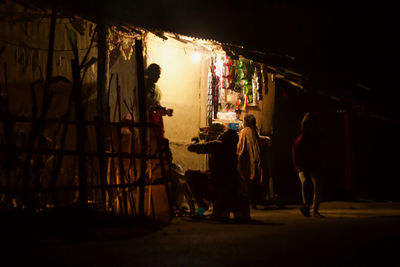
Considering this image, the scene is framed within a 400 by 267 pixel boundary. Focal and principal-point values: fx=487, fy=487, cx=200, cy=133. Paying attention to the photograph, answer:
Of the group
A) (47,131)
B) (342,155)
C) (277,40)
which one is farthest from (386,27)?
(47,131)

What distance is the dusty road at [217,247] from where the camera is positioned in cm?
520

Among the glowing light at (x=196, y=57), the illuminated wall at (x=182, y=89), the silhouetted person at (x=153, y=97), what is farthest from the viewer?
the glowing light at (x=196, y=57)

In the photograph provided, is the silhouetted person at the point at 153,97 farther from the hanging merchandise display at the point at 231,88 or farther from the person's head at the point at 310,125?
the person's head at the point at 310,125

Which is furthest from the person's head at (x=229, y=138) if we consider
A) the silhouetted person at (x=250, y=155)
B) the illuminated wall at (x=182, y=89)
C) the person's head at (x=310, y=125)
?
the illuminated wall at (x=182, y=89)

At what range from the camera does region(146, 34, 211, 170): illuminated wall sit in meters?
11.9

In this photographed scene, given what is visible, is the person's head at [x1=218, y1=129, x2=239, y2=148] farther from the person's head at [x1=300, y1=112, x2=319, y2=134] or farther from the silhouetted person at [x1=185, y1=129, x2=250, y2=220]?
the person's head at [x1=300, y1=112, x2=319, y2=134]

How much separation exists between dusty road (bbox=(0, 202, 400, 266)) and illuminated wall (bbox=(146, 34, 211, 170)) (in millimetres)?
4235

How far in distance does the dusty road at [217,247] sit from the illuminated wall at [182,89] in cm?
423

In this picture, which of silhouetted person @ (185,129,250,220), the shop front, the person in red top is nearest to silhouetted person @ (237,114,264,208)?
the shop front

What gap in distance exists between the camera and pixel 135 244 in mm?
6141

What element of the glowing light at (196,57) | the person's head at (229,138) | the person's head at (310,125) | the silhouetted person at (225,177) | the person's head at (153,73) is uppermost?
the glowing light at (196,57)

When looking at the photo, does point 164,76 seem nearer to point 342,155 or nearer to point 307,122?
point 307,122

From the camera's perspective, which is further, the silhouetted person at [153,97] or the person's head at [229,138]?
the silhouetted person at [153,97]

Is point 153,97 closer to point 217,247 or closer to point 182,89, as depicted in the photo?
point 182,89
